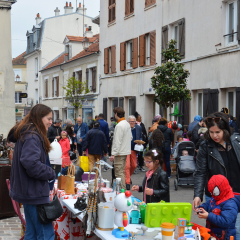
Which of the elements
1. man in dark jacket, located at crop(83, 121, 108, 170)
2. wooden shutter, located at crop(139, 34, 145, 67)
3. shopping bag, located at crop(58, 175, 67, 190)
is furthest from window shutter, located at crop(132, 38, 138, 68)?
shopping bag, located at crop(58, 175, 67, 190)

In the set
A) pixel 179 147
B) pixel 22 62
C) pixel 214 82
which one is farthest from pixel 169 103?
pixel 22 62

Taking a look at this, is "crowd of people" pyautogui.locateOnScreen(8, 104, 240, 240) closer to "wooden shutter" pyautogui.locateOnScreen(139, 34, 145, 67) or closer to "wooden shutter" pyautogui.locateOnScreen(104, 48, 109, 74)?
"wooden shutter" pyautogui.locateOnScreen(139, 34, 145, 67)

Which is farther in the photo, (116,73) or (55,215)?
Result: (116,73)

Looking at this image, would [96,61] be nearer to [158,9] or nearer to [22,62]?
[158,9]

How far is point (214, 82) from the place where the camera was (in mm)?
14570

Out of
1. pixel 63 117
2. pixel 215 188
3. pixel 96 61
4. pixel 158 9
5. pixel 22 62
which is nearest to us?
pixel 215 188

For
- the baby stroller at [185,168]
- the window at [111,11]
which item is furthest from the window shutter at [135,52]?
the baby stroller at [185,168]

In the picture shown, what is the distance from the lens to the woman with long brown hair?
4.04 m

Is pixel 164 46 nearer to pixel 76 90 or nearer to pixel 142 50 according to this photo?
pixel 142 50

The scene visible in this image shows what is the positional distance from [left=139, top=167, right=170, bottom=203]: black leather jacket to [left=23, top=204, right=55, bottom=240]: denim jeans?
1.37m

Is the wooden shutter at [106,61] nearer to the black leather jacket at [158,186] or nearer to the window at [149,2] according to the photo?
the window at [149,2]

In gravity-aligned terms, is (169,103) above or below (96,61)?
below

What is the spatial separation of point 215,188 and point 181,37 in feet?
44.4

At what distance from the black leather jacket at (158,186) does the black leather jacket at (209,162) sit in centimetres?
71
